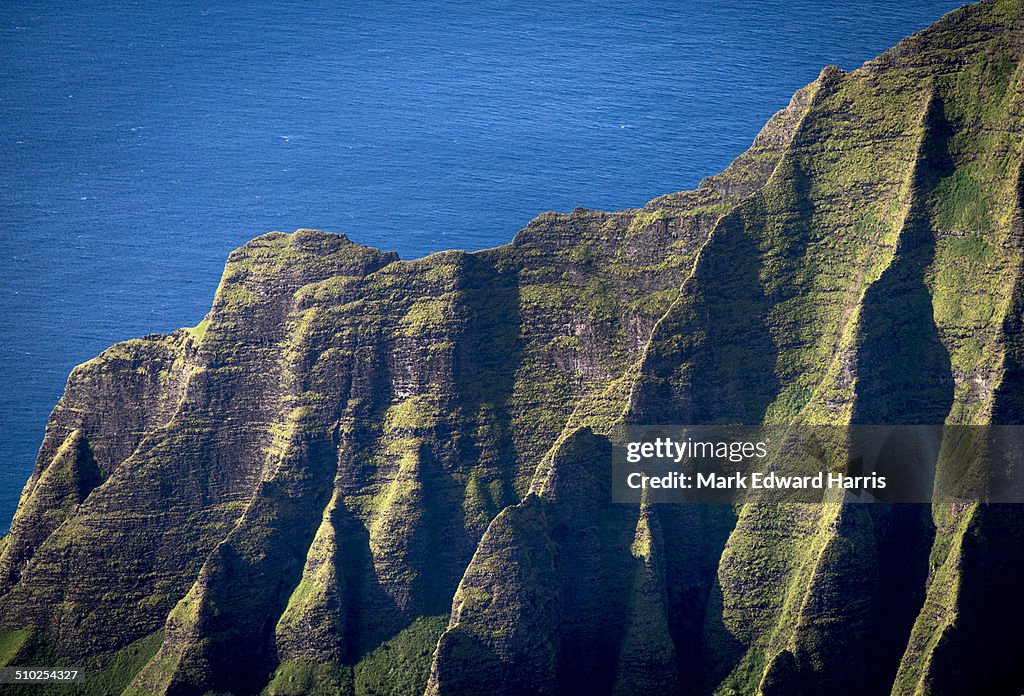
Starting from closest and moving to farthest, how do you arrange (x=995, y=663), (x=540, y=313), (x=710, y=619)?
(x=995, y=663)
(x=710, y=619)
(x=540, y=313)

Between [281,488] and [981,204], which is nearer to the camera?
[981,204]

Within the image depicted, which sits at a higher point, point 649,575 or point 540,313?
point 540,313

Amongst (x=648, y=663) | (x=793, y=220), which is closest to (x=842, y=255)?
(x=793, y=220)

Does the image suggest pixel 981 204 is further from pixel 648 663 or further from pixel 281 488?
pixel 281 488

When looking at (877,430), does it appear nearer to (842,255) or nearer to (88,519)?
(842,255)

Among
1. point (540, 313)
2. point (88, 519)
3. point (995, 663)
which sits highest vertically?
point (540, 313)

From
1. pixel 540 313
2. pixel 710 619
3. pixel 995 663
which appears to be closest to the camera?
pixel 995 663
